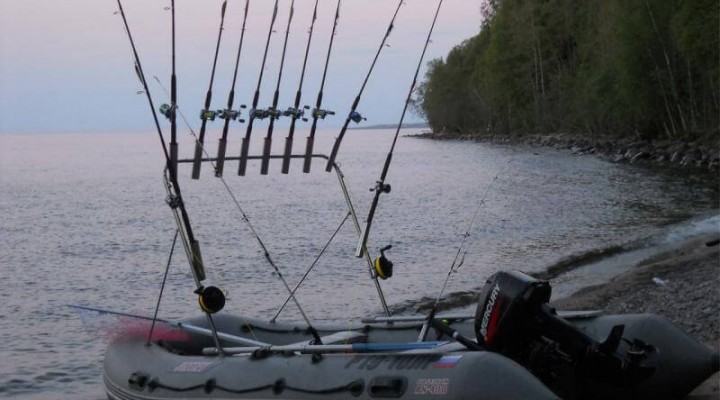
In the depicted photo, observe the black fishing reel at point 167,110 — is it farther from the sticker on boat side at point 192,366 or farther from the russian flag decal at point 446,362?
the russian flag decal at point 446,362

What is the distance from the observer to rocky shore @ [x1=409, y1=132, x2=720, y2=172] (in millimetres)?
33156

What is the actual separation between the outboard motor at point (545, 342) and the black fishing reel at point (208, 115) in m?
2.43

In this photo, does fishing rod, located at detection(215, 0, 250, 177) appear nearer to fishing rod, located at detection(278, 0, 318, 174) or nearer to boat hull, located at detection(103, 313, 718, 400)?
fishing rod, located at detection(278, 0, 318, 174)

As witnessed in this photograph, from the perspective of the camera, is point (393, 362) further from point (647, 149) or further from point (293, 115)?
point (647, 149)

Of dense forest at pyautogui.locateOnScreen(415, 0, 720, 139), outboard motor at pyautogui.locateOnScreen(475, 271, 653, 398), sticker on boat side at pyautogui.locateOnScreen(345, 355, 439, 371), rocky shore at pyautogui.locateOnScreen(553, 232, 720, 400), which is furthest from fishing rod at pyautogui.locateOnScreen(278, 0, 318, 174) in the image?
dense forest at pyautogui.locateOnScreen(415, 0, 720, 139)

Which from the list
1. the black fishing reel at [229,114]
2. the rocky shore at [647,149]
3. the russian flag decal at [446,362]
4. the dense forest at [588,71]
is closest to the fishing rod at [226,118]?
the black fishing reel at [229,114]

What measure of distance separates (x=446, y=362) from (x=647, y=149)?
1418 inches

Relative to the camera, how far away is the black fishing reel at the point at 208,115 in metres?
6.64

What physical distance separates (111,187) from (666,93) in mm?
22629

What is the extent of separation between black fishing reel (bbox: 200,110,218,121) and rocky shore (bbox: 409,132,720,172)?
2624cm

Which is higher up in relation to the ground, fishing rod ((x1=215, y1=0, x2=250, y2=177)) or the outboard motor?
fishing rod ((x1=215, y1=0, x2=250, y2=177))

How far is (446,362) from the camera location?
523 centimetres

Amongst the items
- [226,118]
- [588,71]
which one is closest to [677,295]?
[226,118]

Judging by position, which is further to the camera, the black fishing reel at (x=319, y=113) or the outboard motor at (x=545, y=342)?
the black fishing reel at (x=319, y=113)
